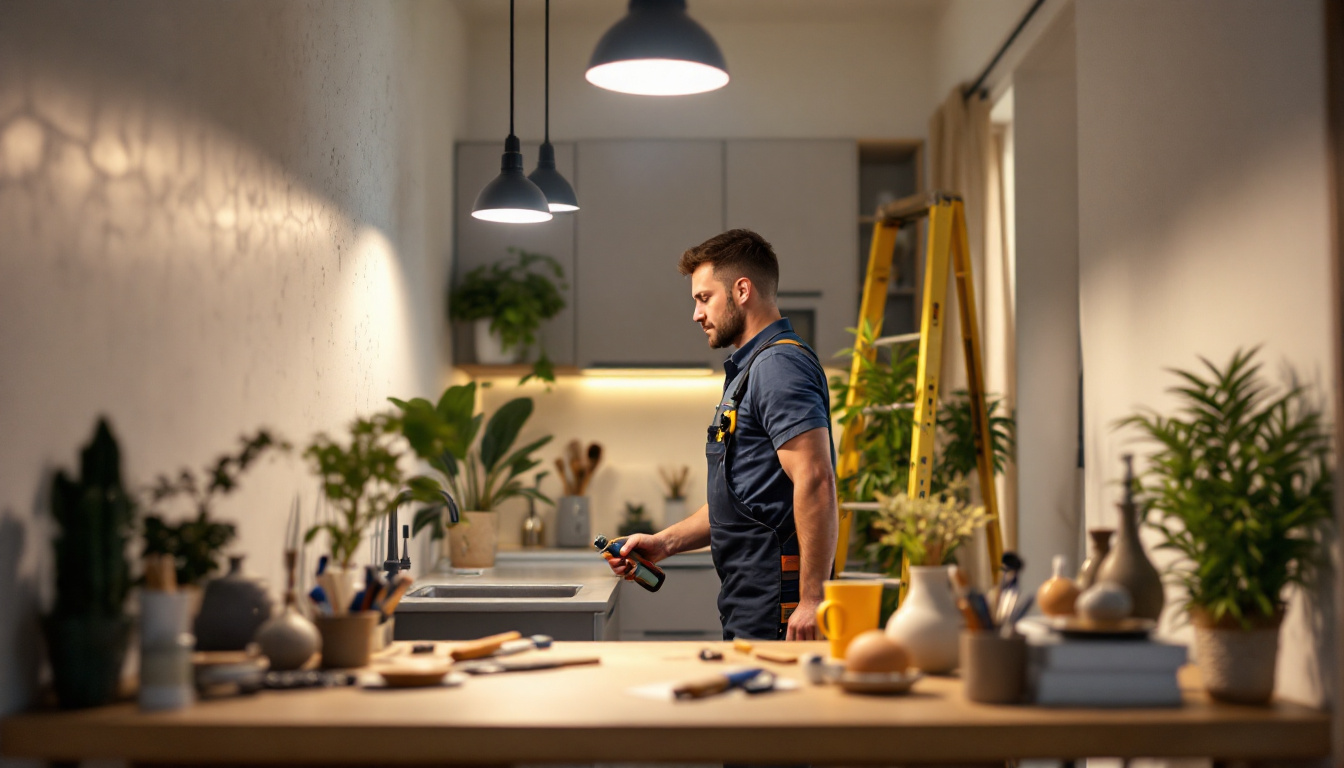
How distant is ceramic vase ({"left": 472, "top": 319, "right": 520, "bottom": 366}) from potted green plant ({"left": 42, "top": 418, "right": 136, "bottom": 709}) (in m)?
3.31

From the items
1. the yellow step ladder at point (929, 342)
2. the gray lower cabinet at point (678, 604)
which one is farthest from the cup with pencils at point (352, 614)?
the gray lower cabinet at point (678, 604)

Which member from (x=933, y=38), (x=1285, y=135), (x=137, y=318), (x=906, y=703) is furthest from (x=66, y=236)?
(x=933, y=38)

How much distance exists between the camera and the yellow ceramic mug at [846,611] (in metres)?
1.96

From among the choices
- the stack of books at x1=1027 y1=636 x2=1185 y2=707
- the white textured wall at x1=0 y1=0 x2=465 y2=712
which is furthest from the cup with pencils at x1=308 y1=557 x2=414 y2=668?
the stack of books at x1=1027 y1=636 x2=1185 y2=707

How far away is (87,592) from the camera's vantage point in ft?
5.30

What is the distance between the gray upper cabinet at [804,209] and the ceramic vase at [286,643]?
344 cm

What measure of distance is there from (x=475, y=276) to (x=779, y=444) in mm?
2666

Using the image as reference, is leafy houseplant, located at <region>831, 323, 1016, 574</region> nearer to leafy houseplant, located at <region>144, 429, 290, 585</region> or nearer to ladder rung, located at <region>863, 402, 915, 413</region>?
ladder rung, located at <region>863, 402, 915, 413</region>

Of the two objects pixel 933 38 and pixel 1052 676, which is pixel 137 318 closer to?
pixel 1052 676

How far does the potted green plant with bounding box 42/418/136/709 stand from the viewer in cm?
159

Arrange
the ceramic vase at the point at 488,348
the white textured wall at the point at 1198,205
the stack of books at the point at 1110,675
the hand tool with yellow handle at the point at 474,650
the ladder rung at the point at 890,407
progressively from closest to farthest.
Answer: the stack of books at the point at 1110,675 → the white textured wall at the point at 1198,205 → the hand tool with yellow handle at the point at 474,650 → the ladder rung at the point at 890,407 → the ceramic vase at the point at 488,348

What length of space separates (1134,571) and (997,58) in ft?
9.62

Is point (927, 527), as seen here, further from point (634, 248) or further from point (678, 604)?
point (634, 248)

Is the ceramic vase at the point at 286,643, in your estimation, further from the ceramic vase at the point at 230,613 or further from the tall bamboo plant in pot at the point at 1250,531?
the tall bamboo plant in pot at the point at 1250,531
